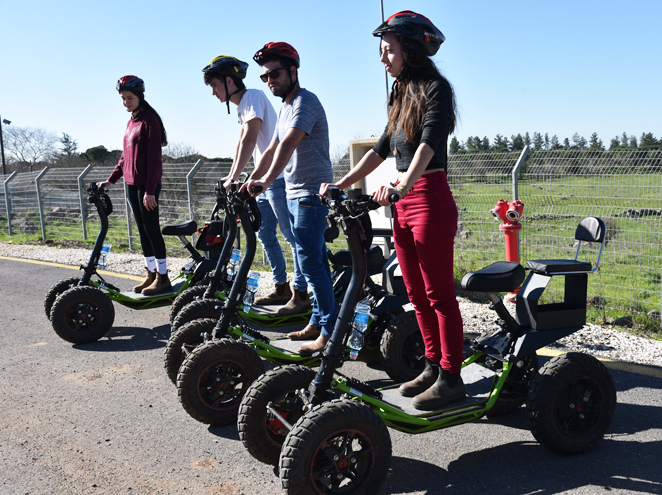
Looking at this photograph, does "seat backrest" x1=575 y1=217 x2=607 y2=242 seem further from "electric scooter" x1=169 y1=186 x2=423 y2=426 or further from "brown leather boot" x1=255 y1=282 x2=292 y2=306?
"brown leather boot" x1=255 y1=282 x2=292 y2=306

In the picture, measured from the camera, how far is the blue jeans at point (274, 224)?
Answer: 5.30 meters

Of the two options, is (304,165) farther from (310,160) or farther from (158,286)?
(158,286)

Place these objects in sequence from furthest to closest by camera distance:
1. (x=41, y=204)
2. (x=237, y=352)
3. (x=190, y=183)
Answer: (x=41, y=204)
(x=190, y=183)
(x=237, y=352)

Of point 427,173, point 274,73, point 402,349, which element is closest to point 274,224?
point 274,73

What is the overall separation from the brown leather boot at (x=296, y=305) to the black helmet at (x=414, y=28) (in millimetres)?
2663

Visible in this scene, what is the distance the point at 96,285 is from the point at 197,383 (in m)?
2.81

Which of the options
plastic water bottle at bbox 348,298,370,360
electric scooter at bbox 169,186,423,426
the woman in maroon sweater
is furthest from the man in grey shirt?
the woman in maroon sweater

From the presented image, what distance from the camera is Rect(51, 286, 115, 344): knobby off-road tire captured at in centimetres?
548

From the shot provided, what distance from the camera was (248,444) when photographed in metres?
3.03

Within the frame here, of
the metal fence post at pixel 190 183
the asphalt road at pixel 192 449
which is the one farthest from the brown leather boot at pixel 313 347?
the metal fence post at pixel 190 183

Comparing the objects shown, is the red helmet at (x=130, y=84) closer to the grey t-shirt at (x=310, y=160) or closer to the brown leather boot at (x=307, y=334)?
the grey t-shirt at (x=310, y=160)

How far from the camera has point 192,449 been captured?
11.4 feet

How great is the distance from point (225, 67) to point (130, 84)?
4.82ft

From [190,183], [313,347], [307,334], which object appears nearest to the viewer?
[313,347]
